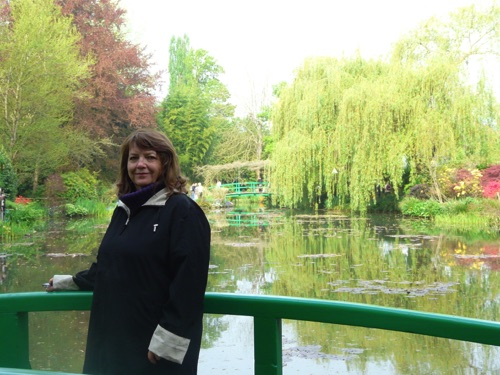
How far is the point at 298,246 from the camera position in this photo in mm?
10469

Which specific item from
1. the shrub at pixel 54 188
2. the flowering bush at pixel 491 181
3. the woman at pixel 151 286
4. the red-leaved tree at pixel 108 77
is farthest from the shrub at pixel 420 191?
the woman at pixel 151 286

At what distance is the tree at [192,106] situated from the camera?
33125mm

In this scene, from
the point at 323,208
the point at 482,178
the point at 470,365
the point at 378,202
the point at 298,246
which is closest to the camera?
the point at 470,365

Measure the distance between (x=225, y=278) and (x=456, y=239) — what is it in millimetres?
5653

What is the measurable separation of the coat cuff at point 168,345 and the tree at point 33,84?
14.7m

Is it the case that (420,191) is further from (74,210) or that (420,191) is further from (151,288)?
(151,288)

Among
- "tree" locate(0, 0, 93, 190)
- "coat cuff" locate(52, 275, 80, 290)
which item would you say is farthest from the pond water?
"tree" locate(0, 0, 93, 190)

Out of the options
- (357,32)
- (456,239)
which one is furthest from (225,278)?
(357,32)

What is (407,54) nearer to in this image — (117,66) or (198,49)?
(117,66)

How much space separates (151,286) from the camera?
1508 mm

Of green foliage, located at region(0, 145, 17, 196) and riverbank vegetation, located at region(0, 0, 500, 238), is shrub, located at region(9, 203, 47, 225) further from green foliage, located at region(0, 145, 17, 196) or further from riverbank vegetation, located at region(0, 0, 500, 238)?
green foliage, located at region(0, 145, 17, 196)

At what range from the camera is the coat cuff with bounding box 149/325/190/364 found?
1440 mm

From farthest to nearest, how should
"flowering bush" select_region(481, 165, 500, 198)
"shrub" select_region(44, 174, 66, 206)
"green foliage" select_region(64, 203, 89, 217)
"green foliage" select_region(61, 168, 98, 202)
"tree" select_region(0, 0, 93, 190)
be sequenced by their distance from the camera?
"green foliage" select_region(61, 168, 98, 202)
"shrub" select_region(44, 174, 66, 206)
"green foliage" select_region(64, 203, 89, 217)
"flowering bush" select_region(481, 165, 500, 198)
"tree" select_region(0, 0, 93, 190)

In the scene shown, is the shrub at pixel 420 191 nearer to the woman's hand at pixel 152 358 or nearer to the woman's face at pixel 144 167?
the woman's face at pixel 144 167
